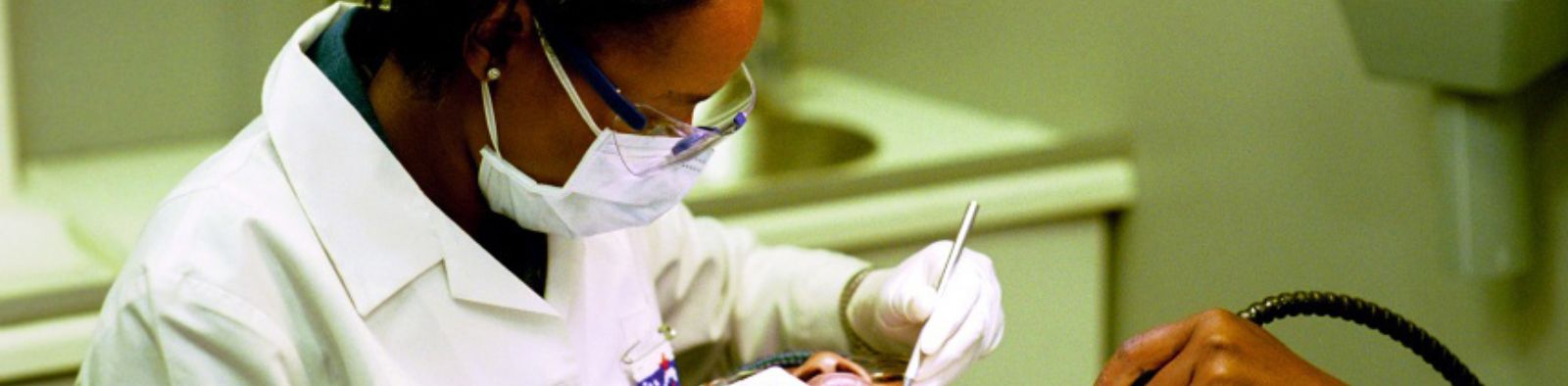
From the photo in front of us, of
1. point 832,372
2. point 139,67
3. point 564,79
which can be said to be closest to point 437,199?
point 564,79

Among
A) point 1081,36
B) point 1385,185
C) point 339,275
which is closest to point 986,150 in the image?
point 1081,36

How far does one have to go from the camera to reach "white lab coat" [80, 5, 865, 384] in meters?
1.43

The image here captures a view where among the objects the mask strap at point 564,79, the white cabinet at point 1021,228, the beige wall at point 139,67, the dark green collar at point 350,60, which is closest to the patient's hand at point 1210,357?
the mask strap at point 564,79

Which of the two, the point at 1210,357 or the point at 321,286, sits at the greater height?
the point at 321,286

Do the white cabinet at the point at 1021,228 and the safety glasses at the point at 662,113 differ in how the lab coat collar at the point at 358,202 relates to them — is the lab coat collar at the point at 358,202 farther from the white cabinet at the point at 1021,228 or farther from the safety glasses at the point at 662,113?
the white cabinet at the point at 1021,228

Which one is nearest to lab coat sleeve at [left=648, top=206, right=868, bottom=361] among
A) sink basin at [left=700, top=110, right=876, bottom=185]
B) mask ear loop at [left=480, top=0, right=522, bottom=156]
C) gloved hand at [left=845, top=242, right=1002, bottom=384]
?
gloved hand at [left=845, top=242, right=1002, bottom=384]

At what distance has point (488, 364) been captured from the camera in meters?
1.57

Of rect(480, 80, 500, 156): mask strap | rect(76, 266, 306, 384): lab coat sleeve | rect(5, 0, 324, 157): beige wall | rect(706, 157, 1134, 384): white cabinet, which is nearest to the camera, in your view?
rect(76, 266, 306, 384): lab coat sleeve

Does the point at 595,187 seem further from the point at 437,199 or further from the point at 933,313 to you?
the point at 933,313

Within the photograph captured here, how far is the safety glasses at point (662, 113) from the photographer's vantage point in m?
1.48

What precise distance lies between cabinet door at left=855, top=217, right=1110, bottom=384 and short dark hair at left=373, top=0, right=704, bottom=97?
3.14ft

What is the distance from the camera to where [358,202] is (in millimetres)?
1524

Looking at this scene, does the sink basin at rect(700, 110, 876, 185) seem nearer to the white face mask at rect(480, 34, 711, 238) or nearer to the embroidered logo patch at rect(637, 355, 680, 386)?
the embroidered logo patch at rect(637, 355, 680, 386)

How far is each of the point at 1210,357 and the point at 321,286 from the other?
687 millimetres
